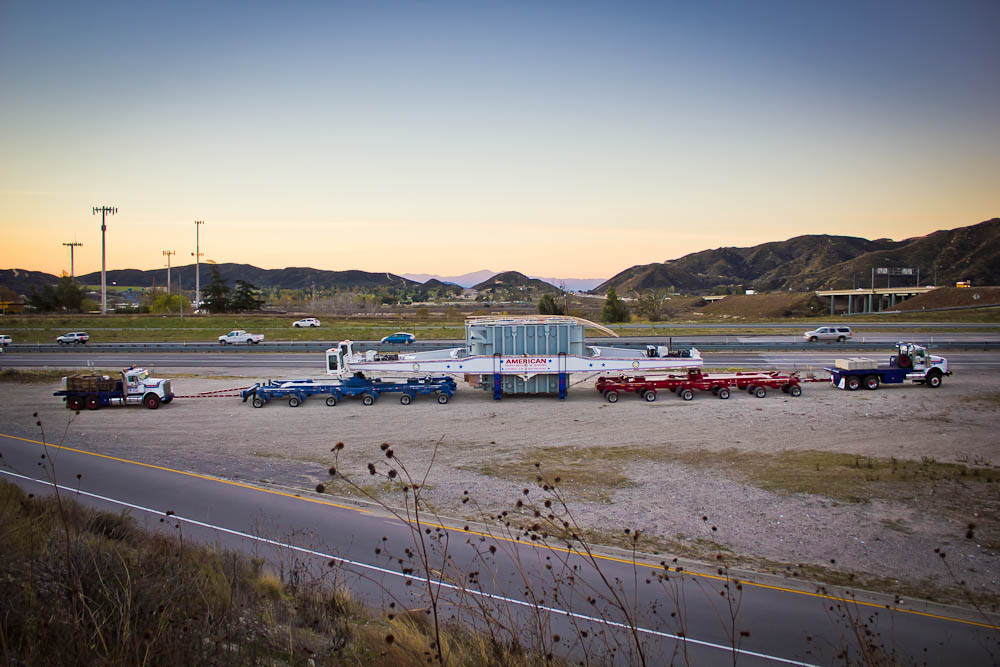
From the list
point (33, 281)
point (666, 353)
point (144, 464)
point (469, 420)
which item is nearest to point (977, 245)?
point (666, 353)

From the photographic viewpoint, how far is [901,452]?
1633 cm

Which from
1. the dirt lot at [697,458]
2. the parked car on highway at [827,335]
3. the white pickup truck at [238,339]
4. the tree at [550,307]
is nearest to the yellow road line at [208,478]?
the dirt lot at [697,458]

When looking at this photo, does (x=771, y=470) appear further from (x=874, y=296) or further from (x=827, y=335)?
(x=874, y=296)

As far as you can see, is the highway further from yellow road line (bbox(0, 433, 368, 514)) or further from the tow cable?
yellow road line (bbox(0, 433, 368, 514))

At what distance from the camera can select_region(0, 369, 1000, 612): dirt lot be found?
10.4 meters

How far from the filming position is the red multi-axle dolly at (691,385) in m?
24.7

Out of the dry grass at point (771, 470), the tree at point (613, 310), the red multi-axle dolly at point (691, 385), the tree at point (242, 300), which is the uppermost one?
the tree at point (242, 300)

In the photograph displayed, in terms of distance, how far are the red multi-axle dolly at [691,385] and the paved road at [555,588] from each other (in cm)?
1505

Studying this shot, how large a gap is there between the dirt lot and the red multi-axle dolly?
21.8 inches

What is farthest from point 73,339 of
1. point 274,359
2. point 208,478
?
point 208,478

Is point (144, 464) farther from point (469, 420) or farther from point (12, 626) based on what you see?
point (12, 626)

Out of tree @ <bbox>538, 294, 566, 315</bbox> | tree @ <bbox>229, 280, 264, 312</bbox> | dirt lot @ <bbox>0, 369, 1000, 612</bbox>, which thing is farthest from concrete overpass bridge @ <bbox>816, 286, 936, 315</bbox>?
tree @ <bbox>229, 280, 264, 312</bbox>

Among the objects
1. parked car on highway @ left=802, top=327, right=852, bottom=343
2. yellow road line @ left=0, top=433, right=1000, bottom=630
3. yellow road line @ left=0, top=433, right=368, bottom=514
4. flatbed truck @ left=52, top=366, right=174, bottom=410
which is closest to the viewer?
yellow road line @ left=0, top=433, right=1000, bottom=630

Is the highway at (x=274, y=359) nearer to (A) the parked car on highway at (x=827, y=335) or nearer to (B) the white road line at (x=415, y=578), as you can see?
(A) the parked car on highway at (x=827, y=335)
